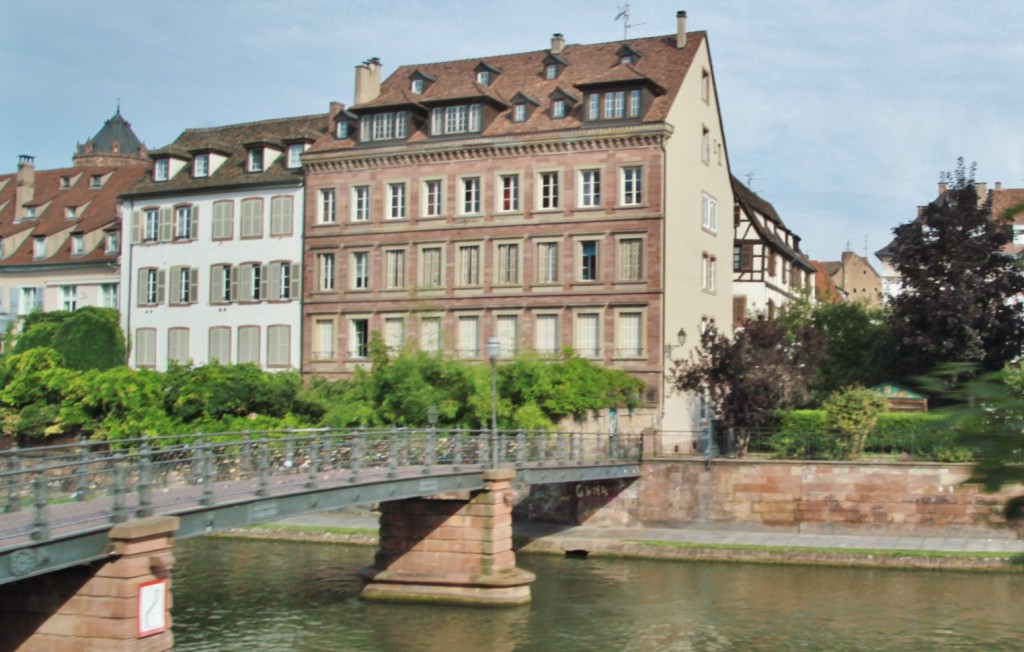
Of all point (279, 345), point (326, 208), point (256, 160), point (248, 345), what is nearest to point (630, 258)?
point (326, 208)

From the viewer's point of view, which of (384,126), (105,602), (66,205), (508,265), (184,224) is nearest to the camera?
(105,602)

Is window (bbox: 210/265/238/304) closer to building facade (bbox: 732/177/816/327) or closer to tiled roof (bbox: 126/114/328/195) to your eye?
tiled roof (bbox: 126/114/328/195)

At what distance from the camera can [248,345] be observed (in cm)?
4991

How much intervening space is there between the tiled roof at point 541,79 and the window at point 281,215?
237cm

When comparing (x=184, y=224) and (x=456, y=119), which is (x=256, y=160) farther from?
(x=456, y=119)

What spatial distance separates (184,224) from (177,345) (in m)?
4.87

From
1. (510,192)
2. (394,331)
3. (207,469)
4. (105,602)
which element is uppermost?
(510,192)

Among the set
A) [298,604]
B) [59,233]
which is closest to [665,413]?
[298,604]

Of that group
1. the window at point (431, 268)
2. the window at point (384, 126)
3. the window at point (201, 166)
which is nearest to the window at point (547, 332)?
the window at point (431, 268)

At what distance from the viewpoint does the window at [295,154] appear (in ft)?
162

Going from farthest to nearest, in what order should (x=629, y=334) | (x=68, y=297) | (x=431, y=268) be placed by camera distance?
(x=68, y=297) < (x=431, y=268) < (x=629, y=334)

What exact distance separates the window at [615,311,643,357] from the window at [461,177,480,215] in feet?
22.3

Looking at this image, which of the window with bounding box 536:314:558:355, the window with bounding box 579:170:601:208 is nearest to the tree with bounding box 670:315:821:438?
the window with bounding box 536:314:558:355

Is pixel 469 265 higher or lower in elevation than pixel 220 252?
lower
